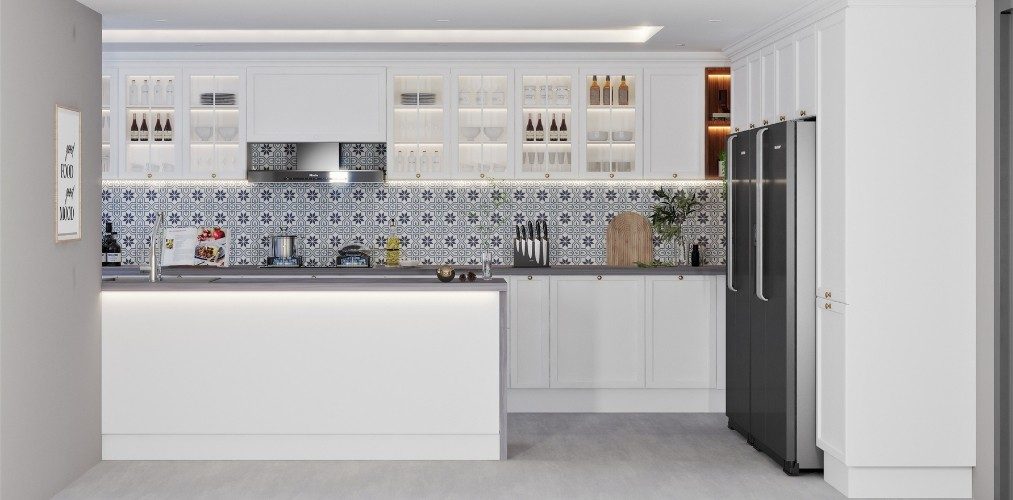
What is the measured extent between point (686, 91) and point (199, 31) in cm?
347

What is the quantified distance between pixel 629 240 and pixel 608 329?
0.92 m

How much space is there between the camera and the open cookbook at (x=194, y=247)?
7.18m

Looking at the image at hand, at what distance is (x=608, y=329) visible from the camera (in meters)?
6.72

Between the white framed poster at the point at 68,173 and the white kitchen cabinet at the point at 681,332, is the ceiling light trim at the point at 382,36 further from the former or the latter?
the white framed poster at the point at 68,173

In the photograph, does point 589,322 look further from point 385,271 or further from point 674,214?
point 385,271

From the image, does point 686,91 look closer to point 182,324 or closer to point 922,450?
point 922,450

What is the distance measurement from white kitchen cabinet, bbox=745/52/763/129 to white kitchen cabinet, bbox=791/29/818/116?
623 mm

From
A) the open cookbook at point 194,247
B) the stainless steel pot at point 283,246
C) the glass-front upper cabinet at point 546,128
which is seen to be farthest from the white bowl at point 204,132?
the glass-front upper cabinet at point 546,128

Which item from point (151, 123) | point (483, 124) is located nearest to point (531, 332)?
point (483, 124)

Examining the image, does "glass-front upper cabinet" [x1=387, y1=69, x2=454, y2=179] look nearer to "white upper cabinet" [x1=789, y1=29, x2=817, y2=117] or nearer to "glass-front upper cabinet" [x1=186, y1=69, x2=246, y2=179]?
"glass-front upper cabinet" [x1=186, y1=69, x2=246, y2=179]

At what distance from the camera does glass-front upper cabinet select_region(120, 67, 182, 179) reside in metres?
6.99
